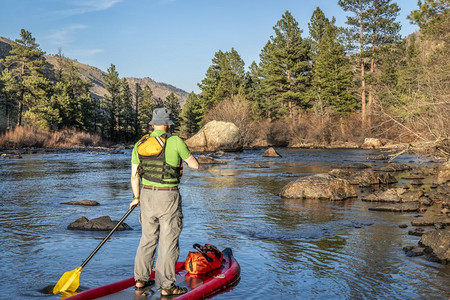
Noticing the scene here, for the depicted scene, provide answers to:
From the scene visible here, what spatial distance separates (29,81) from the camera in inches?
2099

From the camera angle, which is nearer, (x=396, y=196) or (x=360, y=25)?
(x=396, y=196)

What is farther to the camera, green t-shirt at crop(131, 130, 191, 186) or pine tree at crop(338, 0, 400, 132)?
pine tree at crop(338, 0, 400, 132)

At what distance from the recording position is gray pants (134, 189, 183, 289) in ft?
17.3

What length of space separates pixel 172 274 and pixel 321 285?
2.23 metres

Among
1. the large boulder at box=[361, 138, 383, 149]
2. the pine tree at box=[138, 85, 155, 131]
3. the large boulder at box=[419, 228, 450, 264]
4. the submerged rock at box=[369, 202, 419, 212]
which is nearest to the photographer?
the large boulder at box=[419, 228, 450, 264]

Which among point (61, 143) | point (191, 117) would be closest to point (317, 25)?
point (191, 117)

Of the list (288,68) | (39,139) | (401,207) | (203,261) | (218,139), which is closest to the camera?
(203,261)

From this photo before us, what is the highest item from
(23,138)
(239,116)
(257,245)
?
(239,116)

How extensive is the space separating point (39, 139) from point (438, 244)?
45736mm

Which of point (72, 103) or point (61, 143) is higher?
point (72, 103)

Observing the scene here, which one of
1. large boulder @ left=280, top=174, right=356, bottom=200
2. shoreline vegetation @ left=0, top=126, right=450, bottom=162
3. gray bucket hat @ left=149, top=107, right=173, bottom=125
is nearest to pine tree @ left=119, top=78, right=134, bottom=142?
shoreline vegetation @ left=0, top=126, right=450, bottom=162

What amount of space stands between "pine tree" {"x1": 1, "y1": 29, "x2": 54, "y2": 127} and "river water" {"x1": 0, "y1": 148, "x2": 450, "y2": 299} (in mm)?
41473

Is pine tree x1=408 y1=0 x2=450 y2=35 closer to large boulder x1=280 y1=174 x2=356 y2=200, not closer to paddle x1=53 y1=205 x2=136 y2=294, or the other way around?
large boulder x1=280 y1=174 x2=356 y2=200

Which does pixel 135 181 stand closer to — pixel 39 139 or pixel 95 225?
pixel 95 225
